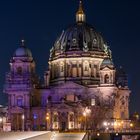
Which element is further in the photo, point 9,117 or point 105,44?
point 105,44

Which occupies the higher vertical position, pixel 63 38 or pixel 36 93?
pixel 63 38

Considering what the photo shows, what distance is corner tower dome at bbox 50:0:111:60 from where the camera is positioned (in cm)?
18736

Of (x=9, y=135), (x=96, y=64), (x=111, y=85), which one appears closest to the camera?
(x=9, y=135)

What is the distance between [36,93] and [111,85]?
2068 centimetres

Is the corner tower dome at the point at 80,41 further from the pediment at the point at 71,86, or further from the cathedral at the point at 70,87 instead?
the pediment at the point at 71,86

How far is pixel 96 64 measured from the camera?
186 metres

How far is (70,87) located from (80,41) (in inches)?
679

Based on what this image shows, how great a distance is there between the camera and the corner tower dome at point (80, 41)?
187363 millimetres

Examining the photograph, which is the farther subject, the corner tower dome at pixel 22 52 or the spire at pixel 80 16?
the spire at pixel 80 16

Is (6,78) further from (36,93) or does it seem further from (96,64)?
(96,64)

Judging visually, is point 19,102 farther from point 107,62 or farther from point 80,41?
point 80,41

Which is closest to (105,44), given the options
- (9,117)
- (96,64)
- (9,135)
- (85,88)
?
(96,64)

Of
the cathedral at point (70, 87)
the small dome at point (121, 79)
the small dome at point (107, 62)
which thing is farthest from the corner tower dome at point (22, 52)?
the small dome at point (121, 79)

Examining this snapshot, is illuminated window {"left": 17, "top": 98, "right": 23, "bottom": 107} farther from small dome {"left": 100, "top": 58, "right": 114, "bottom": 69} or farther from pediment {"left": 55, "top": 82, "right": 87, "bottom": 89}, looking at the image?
small dome {"left": 100, "top": 58, "right": 114, "bottom": 69}
